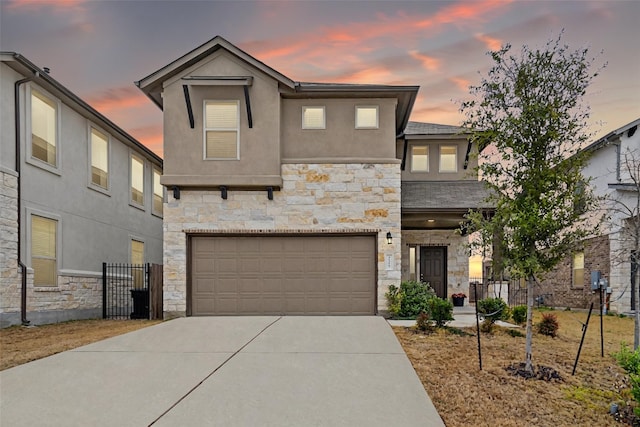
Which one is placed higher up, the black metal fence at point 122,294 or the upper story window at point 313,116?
the upper story window at point 313,116

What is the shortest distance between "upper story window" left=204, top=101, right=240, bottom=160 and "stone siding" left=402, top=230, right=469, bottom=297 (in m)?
7.72

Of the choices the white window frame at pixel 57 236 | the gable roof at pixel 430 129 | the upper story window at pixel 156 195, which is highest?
the gable roof at pixel 430 129

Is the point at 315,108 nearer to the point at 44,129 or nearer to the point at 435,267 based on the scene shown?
the point at 435,267

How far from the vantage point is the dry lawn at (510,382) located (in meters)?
5.16

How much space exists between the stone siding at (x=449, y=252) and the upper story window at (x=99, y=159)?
11479 mm

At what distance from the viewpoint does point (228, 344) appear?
885 centimetres

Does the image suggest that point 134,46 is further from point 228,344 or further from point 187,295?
point 228,344

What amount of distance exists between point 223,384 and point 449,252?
12.9 m

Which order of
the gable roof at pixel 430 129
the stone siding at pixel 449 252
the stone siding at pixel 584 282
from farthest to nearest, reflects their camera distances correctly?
the stone siding at pixel 584 282 < the stone siding at pixel 449 252 < the gable roof at pixel 430 129

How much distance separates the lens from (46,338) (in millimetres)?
→ 10078

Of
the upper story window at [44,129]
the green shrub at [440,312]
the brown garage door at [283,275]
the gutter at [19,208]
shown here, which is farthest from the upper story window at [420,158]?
the gutter at [19,208]

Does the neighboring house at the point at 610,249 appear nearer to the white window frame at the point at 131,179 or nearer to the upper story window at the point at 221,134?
the upper story window at the point at 221,134

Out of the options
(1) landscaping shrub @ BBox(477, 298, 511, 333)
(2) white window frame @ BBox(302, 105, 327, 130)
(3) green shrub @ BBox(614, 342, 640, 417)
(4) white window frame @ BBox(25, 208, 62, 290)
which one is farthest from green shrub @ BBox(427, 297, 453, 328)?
(4) white window frame @ BBox(25, 208, 62, 290)

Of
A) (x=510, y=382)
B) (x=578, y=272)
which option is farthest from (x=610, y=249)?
(x=510, y=382)
